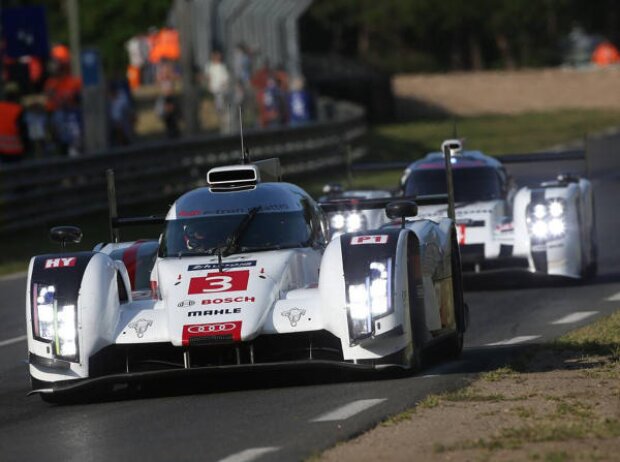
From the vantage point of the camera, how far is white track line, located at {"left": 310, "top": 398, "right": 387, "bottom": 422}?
9.59m

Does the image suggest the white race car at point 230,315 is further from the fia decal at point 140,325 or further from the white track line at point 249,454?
the white track line at point 249,454

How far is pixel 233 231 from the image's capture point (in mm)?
11969

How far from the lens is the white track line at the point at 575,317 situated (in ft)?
47.0

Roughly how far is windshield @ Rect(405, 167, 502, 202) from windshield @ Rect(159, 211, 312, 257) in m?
6.22

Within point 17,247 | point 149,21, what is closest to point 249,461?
point 17,247

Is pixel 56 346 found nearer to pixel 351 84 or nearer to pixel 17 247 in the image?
pixel 17 247

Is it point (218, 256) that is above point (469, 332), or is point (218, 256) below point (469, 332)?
above

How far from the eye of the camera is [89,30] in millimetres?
50531

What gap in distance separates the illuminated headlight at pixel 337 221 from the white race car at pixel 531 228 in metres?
0.82

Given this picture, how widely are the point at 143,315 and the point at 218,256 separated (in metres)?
0.79

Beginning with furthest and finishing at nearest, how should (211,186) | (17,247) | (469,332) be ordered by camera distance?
(17,247), (469,332), (211,186)

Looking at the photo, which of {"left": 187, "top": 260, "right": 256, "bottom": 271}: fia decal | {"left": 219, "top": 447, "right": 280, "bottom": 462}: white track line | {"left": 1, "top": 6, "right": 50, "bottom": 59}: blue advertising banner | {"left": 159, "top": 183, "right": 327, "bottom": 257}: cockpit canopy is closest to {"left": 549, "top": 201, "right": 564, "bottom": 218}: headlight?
{"left": 159, "top": 183, "right": 327, "bottom": 257}: cockpit canopy

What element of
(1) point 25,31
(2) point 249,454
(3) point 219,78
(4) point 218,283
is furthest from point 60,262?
(3) point 219,78

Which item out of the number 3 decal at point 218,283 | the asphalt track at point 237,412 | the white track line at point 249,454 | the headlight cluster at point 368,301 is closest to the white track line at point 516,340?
the asphalt track at point 237,412
